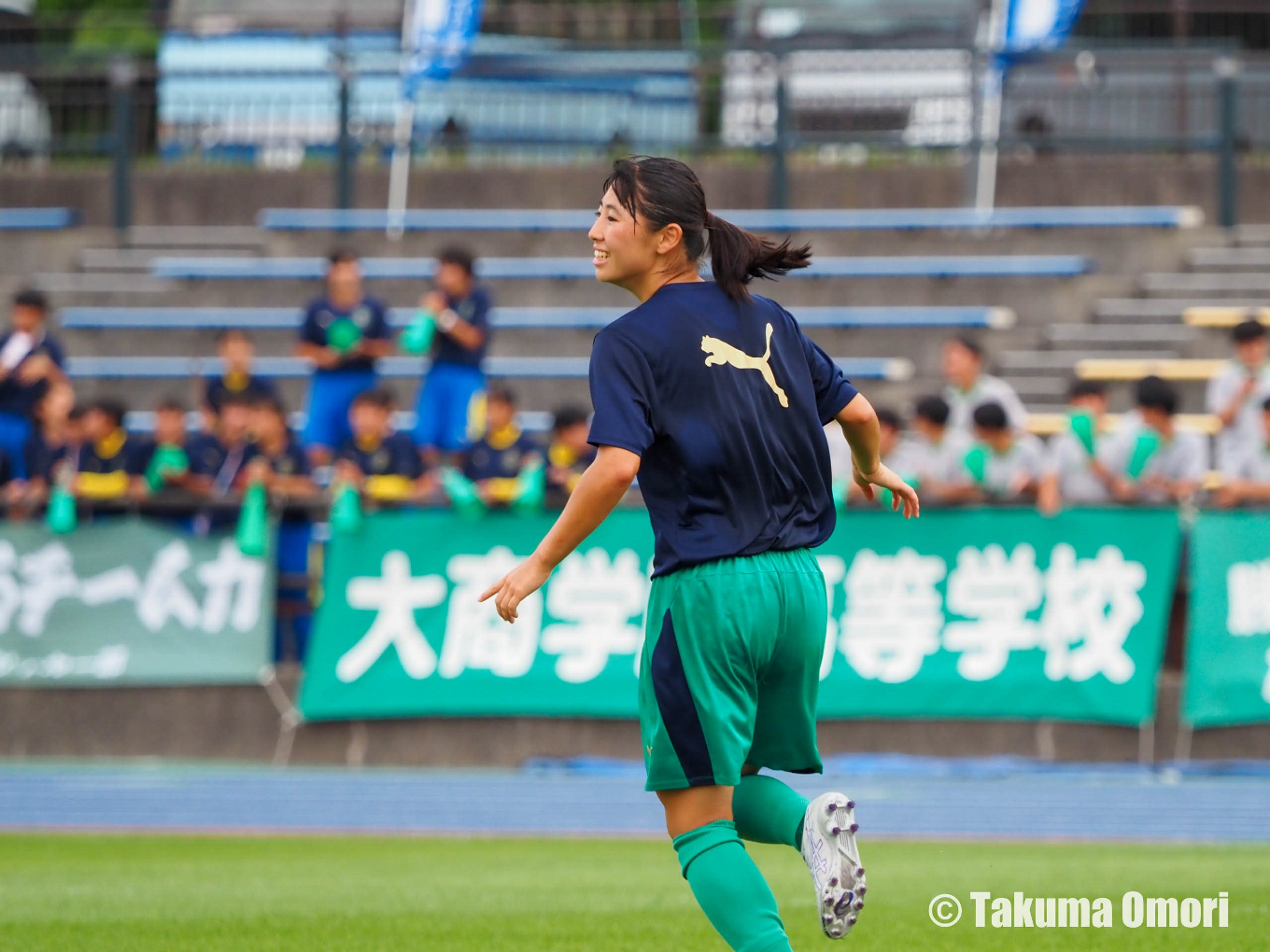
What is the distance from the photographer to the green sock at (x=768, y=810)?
4770 millimetres

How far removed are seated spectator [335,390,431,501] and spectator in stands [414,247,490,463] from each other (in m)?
0.80

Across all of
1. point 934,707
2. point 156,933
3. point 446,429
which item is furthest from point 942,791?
point 156,933

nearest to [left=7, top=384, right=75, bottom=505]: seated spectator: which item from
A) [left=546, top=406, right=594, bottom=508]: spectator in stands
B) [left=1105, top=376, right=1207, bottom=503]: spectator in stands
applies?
[left=546, top=406, right=594, bottom=508]: spectator in stands

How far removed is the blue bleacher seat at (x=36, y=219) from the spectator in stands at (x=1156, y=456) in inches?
529

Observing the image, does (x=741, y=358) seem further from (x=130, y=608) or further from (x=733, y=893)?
(x=130, y=608)

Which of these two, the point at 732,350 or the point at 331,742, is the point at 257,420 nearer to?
the point at 331,742

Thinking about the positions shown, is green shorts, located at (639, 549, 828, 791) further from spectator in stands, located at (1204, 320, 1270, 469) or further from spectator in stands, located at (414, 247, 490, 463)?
spectator in stands, located at (414, 247, 490, 463)

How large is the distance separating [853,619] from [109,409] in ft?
17.8

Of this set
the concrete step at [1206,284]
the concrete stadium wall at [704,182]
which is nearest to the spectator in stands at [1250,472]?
the concrete step at [1206,284]

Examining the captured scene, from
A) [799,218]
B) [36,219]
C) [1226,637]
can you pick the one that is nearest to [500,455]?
[1226,637]

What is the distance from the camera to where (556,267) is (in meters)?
19.2

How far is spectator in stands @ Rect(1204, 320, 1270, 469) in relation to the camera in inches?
484

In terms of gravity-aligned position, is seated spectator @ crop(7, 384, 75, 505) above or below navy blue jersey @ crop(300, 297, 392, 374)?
below

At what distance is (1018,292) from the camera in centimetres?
1828
